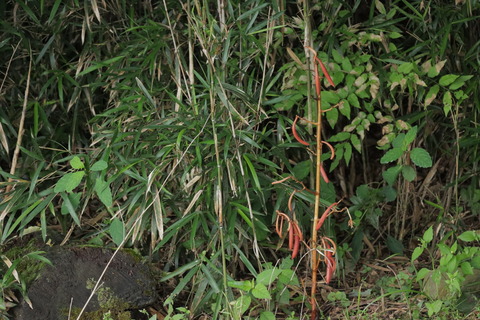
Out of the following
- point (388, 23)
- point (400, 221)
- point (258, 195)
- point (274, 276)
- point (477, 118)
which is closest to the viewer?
point (274, 276)

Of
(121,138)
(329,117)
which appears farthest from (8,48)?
(329,117)

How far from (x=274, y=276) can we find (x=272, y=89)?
978 millimetres

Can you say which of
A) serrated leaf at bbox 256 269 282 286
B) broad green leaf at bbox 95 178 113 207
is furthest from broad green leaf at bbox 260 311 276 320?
broad green leaf at bbox 95 178 113 207

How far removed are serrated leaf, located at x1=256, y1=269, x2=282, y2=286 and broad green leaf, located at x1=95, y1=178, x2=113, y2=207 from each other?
1.91 feet

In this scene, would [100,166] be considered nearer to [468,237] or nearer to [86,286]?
[86,286]

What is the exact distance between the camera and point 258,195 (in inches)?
108

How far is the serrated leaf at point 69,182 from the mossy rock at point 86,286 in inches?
12.7

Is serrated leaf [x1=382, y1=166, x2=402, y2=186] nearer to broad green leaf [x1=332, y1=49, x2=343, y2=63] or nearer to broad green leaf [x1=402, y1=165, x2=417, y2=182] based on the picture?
broad green leaf [x1=402, y1=165, x2=417, y2=182]

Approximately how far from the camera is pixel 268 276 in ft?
8.10

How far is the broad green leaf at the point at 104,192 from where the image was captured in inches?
101

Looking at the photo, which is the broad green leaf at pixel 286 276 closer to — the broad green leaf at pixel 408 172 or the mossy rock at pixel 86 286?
the mossy rock at pixel 86 286

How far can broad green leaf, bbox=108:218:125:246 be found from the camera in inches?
103

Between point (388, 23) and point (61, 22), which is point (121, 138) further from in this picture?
point (388, 23)

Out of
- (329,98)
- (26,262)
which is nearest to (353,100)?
(329,98)
